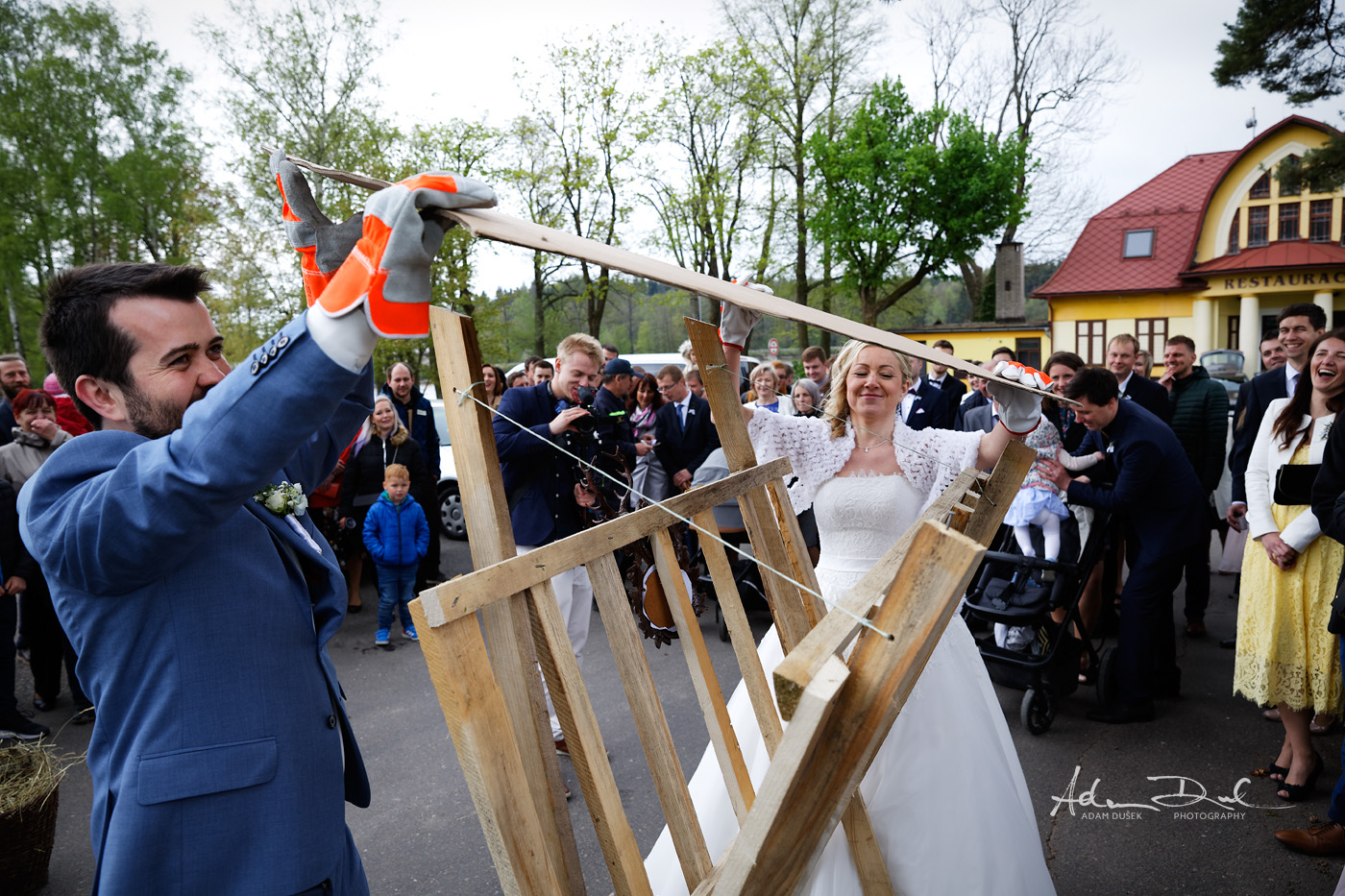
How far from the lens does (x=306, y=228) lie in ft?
4.88

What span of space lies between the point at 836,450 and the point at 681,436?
11.4 ft

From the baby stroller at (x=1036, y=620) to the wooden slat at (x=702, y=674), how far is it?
8.85ft

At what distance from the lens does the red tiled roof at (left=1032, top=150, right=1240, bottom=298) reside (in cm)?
2442

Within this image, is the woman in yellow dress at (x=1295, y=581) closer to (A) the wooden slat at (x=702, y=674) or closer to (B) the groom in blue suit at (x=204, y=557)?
(A) the wooden slat at (x=702, y=674)

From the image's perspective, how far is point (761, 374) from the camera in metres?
7.67

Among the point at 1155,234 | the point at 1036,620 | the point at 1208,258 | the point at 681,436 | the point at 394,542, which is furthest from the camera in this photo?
the point at 1155,234

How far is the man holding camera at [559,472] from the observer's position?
13.0 ft

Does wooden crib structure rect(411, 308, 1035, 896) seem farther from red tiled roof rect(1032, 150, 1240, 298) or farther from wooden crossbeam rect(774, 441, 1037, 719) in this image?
red tiled roof rect(1032, 150, 1240, 298)

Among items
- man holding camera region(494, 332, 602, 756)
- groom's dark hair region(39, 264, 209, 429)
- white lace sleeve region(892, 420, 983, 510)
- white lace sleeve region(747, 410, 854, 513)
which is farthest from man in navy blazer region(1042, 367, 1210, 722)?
groom's dark hair region(39, 264, 209, 429)

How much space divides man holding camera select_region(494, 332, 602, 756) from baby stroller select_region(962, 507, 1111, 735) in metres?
2.12

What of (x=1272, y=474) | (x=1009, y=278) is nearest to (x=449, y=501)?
(x=1272, y=474)

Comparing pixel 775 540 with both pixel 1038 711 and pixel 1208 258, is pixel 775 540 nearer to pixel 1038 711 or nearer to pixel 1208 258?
pixel 1038 711

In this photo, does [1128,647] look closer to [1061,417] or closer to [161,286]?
[1061,417]

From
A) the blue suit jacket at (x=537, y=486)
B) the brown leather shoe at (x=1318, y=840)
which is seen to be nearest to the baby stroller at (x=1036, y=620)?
the brown leather shoe at (x=1318, y=840)
